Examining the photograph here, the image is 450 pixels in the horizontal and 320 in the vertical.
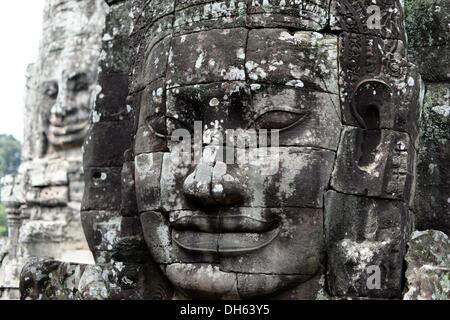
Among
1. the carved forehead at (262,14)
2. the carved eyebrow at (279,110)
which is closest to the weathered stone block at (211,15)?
the carved forehead at (262,14)

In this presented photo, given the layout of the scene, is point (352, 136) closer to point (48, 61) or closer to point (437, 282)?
point (437, 282)

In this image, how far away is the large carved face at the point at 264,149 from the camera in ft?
18.0

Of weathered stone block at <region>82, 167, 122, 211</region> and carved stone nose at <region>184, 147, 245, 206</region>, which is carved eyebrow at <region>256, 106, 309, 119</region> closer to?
carved stone nose at <region>184, 147, 245, 206</region>

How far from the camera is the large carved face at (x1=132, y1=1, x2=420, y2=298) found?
5.49 metres

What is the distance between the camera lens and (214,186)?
5410 mm

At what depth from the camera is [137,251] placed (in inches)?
248

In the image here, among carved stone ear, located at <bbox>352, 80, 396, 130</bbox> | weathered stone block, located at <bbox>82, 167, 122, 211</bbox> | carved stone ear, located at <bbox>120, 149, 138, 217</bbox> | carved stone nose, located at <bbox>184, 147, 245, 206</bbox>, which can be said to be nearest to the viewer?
carved stone nose, located at <bbox>184, 147, 245, 206</bbox>

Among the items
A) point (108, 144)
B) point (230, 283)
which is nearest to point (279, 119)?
point (230, 283)

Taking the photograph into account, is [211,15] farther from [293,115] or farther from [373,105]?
[373,105]

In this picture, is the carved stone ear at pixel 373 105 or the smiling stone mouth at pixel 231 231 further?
the carved stone ear at pixel 373 105

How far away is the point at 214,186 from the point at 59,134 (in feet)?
26.5

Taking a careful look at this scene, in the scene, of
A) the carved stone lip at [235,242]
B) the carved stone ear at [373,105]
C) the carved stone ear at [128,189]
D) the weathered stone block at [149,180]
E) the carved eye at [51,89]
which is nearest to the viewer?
the carved stone lip at [235,242]

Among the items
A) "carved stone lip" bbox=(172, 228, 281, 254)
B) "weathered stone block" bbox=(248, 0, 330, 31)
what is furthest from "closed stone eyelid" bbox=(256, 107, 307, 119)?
"carved stone lip" bbox=(172, 228, 281, 254)

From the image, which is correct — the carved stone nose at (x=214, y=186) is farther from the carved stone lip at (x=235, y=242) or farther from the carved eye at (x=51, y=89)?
the carved eye at (x=51, y=89)
